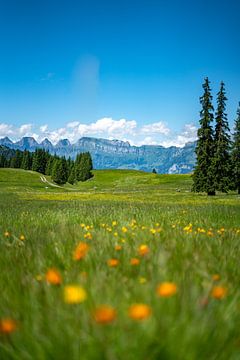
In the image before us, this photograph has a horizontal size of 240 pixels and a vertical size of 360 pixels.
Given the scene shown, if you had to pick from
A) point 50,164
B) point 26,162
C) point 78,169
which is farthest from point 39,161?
point 78,169

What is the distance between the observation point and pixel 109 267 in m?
2.60

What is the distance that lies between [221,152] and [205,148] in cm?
231

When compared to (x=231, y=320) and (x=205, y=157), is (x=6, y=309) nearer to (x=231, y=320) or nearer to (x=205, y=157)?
(x=231, y=320)

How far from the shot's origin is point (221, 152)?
44.8 meters

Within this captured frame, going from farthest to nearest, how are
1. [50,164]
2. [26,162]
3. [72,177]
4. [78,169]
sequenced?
1. [26,162]
2. [50,164]
3. [78,169]
4. [72,177]

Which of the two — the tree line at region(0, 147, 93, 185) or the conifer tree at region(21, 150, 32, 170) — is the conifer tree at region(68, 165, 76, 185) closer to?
the tree line at region(0, 147, 93, 185)

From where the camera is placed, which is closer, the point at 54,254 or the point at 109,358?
the point at 109,358

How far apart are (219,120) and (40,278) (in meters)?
47.0

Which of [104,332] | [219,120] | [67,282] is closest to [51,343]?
[104,332]

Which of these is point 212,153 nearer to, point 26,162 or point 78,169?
point 78,169

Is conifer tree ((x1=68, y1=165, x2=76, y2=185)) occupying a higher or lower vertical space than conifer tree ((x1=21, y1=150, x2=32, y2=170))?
lower

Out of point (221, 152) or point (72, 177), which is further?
point (72, 177)

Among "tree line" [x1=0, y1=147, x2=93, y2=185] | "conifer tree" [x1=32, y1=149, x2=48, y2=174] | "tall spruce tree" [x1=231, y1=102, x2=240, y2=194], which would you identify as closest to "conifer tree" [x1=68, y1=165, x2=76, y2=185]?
"tree line" [x1=0, y1=147, x2=93, y2=185]

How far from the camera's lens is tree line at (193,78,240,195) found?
143 ft
